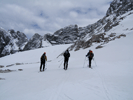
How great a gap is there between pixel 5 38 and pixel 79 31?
84.3 m

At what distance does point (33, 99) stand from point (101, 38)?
22.3m

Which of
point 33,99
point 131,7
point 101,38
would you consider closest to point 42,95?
point 33,99

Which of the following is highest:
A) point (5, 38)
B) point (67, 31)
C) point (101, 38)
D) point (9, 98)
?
point (67, 31)

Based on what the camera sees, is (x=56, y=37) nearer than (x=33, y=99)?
No

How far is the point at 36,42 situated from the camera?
3900 inches

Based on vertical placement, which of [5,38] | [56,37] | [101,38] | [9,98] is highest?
[56,37]

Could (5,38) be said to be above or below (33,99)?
above

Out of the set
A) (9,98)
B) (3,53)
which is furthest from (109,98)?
(3,53)

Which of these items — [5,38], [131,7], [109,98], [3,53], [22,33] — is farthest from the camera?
[22,33]

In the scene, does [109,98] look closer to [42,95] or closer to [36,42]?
[42,95]

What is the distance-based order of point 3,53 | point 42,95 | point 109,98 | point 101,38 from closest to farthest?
1. point 109,98
2. point 42,95
3. point 101,38
4. point 3,53

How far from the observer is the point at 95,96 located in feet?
9.26

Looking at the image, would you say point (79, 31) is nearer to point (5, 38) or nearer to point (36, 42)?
point (36, 42)

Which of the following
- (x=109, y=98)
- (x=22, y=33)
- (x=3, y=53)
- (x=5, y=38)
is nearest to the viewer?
(x=109, y=98)
